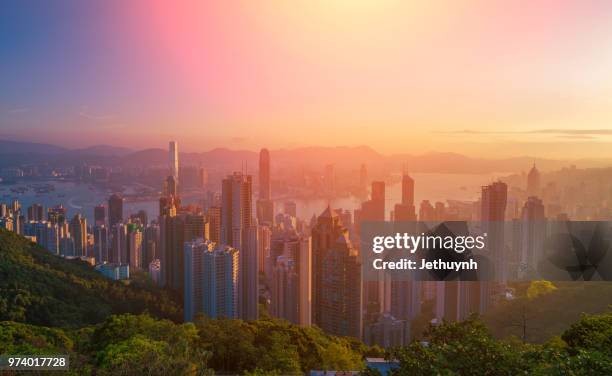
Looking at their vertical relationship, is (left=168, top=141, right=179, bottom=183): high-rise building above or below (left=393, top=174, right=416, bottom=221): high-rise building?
above

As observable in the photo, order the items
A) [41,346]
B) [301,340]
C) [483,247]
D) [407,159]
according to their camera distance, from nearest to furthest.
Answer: [41,346]
[301,340]
[483,247]
[407,159]

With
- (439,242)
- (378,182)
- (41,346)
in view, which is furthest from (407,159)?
(41,346)

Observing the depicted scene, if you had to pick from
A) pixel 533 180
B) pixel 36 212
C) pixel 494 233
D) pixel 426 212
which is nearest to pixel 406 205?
Result: pixel 426 212

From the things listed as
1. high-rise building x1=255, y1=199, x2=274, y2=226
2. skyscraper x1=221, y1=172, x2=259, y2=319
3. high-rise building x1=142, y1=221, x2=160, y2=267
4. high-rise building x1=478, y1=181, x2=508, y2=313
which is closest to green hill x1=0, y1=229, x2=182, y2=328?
high-rise building x1=142, y1=221, x2=160, y2=267

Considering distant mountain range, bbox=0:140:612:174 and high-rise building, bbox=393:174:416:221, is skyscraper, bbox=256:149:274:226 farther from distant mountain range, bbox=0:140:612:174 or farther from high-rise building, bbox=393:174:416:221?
high-rise building, bbox=393:174:416:221

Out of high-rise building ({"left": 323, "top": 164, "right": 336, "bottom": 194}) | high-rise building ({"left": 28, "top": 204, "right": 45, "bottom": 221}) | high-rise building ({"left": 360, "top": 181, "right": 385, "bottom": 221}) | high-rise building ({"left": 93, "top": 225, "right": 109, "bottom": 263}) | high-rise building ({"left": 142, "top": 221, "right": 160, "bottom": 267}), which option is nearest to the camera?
high-rise building ({"left": 360, "top": 181, "right": 385, "bottom": 221})

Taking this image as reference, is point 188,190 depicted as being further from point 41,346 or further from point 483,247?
point 483,247
